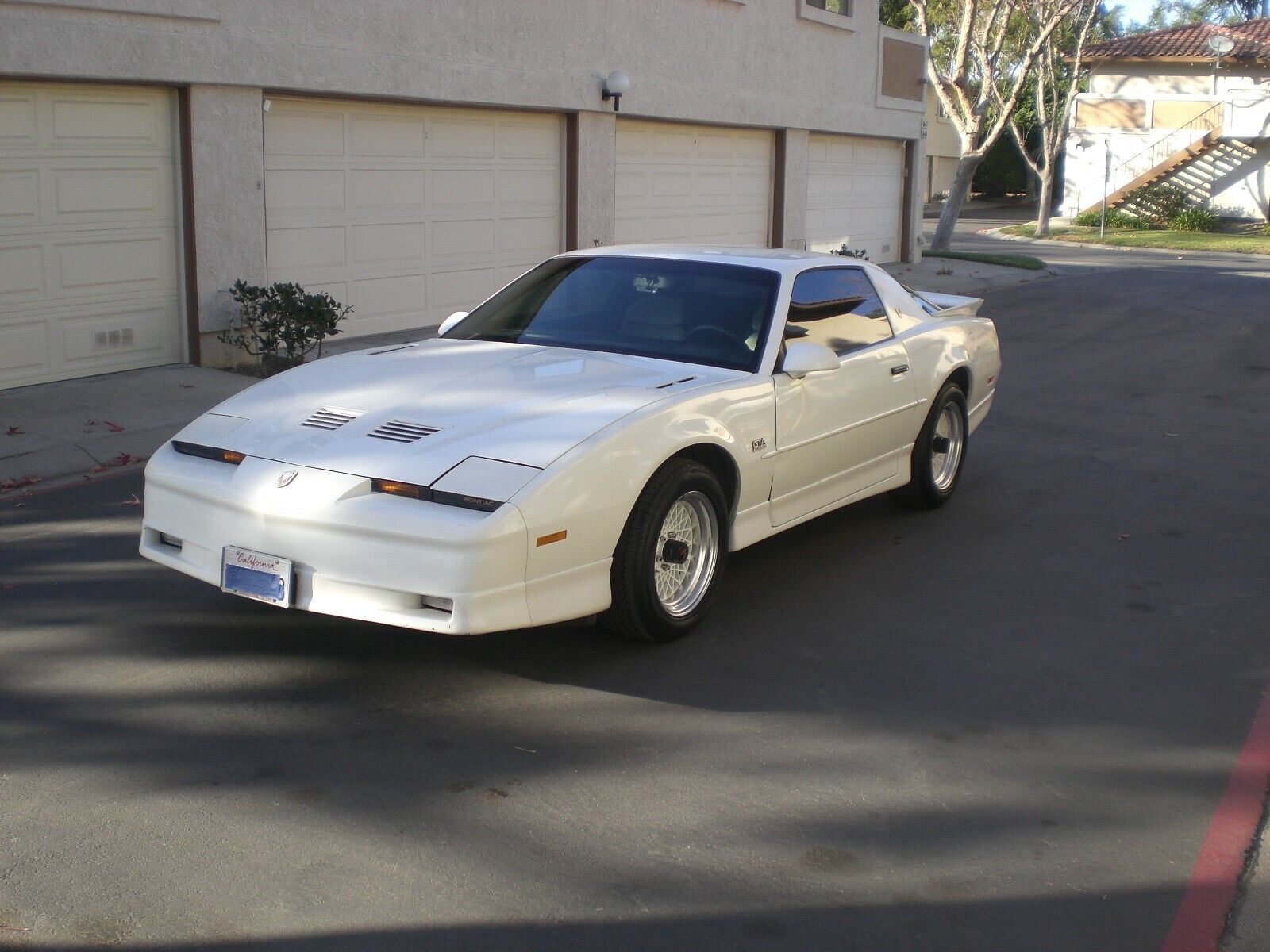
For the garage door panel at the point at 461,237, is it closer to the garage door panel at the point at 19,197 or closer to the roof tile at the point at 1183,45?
the garage door panel at the point at 19,197

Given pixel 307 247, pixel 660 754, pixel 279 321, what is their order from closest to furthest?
pixel 660 754, pixel 279 321, pixel 307 247

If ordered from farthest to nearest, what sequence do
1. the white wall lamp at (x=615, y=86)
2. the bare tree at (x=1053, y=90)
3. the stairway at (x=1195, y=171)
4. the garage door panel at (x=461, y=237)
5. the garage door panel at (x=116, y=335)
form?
the stairway at (x=1195, y=171)
the bare tree at (x=1053, y=90)
the white wall lamp at (x=615, y=86)
the garage door panel at (x=461, y=237)
the garage door panel at (x=116, y=335)

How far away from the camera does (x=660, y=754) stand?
181 inches

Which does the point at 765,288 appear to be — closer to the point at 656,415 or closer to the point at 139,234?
the point at 656,415

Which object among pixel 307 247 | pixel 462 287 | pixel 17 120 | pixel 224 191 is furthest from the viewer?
pixel 462 287

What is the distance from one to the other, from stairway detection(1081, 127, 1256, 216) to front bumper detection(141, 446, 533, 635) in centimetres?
4363

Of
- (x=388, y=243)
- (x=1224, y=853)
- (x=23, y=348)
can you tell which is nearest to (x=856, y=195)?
(x=388, y=243)

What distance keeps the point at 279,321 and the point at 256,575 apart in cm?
726

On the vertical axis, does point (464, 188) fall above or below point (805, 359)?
above

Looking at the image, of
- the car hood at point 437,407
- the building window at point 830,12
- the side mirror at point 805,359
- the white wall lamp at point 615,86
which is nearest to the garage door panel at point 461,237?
the white wall lamp at point 615,86

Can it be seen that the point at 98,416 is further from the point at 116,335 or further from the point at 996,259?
the point at 996,259

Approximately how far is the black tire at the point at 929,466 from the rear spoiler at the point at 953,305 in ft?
1.54

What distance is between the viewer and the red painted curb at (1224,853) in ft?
12.0

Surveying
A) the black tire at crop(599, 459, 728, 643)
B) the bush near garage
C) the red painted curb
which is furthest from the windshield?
the bush near garage
